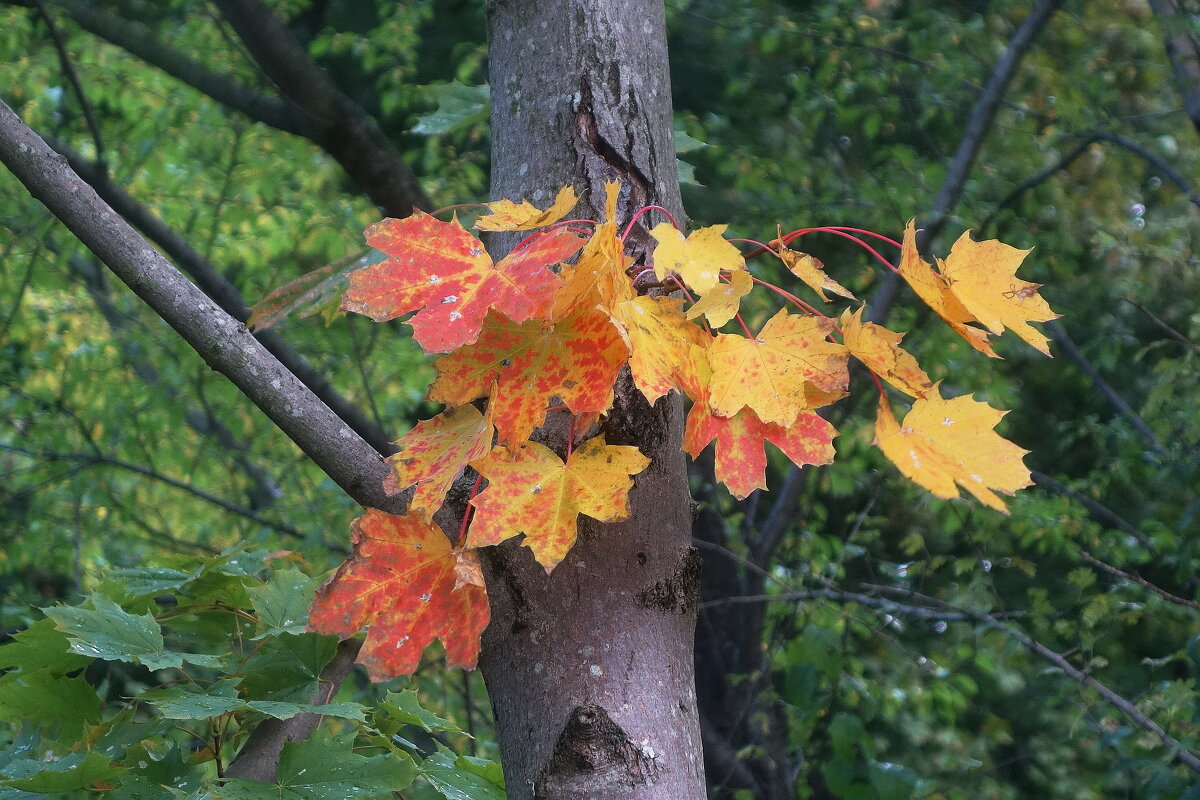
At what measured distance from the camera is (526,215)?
2.29ft

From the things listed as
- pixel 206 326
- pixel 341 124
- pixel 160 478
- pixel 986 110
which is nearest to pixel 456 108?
pixel 341 124

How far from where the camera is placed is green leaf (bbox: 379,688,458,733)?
88 cm

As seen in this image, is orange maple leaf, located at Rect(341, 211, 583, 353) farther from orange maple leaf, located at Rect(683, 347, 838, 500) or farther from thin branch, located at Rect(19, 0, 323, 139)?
thin branch, located at Rect(19, 0, 323, 139)

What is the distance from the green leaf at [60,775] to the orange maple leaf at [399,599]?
22 centimetres

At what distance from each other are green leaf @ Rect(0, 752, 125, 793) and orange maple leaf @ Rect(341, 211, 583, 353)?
0.41 meters

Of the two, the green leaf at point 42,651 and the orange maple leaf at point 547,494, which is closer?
the orange maple leaf at point 547,494

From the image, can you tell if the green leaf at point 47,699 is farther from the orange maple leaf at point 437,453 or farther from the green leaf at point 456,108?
the green leaf at point 456,108

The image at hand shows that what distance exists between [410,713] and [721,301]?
0.49 m

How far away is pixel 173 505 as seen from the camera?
16.5 ft

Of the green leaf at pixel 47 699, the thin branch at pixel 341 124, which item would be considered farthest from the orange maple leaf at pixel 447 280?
the thin branch at pixel 341 124

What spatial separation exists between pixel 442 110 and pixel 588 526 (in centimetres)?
99

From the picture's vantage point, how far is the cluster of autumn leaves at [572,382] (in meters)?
0.65

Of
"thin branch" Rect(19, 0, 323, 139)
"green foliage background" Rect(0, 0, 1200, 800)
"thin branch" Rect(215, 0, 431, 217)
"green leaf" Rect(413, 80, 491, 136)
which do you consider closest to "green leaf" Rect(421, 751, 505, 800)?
"green leaf" Rect(413, 80, 491, 136)

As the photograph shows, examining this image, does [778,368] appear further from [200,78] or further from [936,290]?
[200,78]
